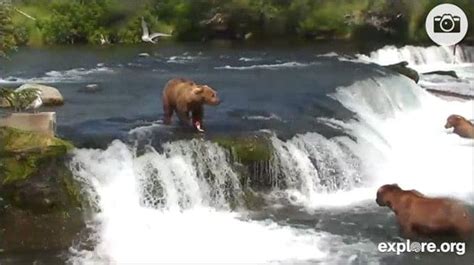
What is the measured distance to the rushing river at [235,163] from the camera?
6.46ft

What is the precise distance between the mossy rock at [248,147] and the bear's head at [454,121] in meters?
0.49

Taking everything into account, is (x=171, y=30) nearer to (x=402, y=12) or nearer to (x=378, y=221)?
(x=402, y=12)

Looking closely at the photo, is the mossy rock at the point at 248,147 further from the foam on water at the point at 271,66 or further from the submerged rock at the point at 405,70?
the submerged rock at the point at 405,70

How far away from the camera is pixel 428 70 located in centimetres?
217

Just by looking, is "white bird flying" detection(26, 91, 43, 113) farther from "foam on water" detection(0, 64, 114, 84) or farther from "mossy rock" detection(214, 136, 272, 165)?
"mossy rock" detection(214, 136, 272, 165)

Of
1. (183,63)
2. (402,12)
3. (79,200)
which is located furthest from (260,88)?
(79,200)

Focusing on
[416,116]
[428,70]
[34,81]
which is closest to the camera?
[34,81]

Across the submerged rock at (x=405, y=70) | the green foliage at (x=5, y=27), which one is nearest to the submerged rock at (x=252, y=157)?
the submerged rock at (x=405, y=70)

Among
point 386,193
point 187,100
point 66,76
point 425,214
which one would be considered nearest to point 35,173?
point 66,76

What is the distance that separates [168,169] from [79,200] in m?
0.26

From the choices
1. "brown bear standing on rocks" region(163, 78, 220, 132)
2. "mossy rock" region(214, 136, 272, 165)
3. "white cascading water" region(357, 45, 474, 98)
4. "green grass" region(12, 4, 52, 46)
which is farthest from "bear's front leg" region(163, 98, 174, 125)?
"white cascading water" region(357, 45, 474, 98)

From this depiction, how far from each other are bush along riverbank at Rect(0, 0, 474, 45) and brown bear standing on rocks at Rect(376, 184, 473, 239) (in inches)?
15.6

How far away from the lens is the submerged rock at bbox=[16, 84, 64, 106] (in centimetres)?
198

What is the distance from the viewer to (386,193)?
203cm
